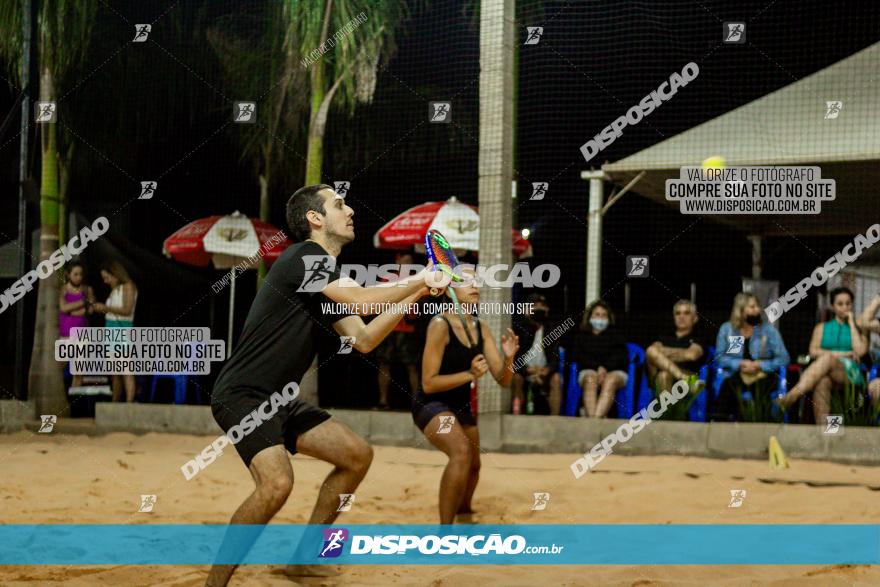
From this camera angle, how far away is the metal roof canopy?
8266 mm

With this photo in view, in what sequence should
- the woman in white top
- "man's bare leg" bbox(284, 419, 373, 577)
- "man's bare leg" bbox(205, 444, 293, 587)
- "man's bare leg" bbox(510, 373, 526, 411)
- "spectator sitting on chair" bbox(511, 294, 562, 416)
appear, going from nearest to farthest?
"man's bare leg" bbox(205, 444, 293, 587)
"man's bare leg" bbox(284, 419, 373, 577)
"spectator sitting on chair" bbox(511, 294, 562, 416)
"man's bare leg" bbox(510, 373, 526, 411)
the woman in white top

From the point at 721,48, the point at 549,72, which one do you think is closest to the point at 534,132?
the point at 549,72

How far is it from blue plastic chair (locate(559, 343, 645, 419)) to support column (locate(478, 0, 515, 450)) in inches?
22.6

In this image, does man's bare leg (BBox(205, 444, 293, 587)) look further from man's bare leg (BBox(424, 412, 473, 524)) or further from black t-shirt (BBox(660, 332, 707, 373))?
black t-shirt (BBox(660, 332, 707, 373))

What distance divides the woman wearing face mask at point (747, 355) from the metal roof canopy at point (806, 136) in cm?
129

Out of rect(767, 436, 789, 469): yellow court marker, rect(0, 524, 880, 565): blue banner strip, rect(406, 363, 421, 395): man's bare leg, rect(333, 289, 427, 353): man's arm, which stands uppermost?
rect(333, 289, 427, 353): man's arm

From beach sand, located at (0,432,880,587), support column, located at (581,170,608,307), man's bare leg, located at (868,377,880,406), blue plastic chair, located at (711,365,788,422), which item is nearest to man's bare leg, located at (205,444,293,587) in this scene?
beach sand, located at (0,432,880,587)

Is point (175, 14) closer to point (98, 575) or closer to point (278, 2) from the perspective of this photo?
point (278, 2)

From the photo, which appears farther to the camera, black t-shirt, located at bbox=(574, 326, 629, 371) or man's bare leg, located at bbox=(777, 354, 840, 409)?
black t-shirt, located at bbox=(574, 326, 629, 371)

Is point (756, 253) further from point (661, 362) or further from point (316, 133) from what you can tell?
point (316, 133)

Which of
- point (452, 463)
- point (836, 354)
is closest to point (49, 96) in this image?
point (452, 463)

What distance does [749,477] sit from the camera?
724 centimetres

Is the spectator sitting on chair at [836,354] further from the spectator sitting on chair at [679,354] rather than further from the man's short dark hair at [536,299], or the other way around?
the man's short dark hair at [536,299]

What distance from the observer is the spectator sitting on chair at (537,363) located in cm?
893
